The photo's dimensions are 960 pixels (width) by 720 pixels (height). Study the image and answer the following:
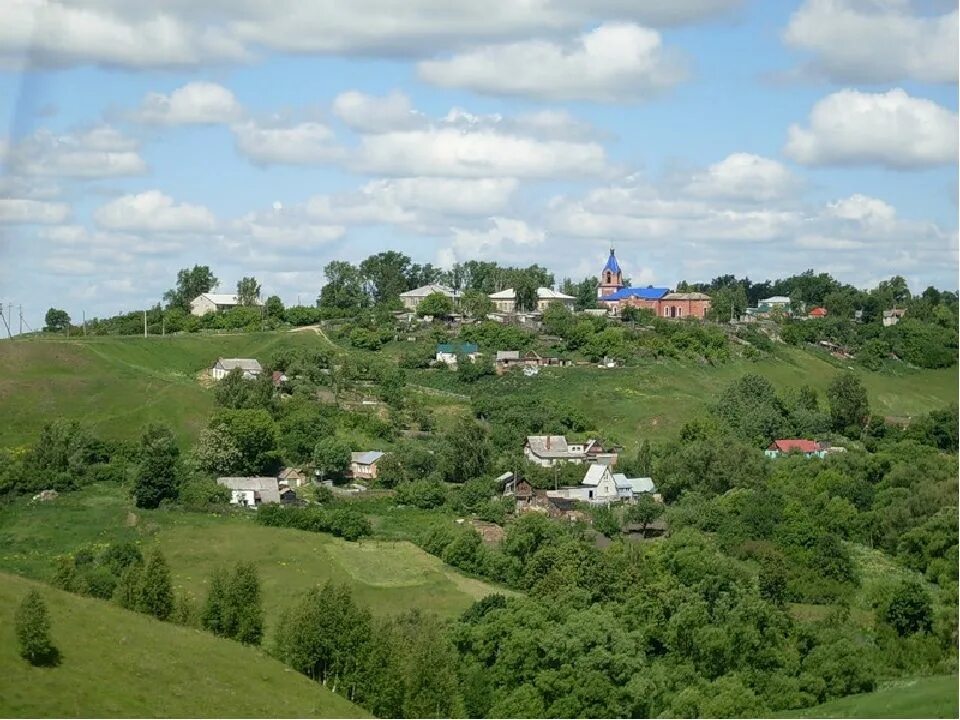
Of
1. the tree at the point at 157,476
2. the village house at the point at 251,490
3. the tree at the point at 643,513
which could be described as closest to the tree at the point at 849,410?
the tree at the point at 643,513

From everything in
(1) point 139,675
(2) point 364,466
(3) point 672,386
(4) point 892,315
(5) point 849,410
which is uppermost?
(4) point 892,315

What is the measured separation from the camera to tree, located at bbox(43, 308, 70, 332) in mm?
94062

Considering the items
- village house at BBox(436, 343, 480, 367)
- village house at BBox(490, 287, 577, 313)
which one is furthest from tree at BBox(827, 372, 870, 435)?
village house at BBox(490, 287, 577, 313)

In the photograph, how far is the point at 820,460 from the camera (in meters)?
62.8

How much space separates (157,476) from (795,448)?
92.1 ft

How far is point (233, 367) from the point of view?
251 ft

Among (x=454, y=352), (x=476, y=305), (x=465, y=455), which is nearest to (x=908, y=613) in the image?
(x=465, y=455)

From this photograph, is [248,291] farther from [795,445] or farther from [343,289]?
[795,445]

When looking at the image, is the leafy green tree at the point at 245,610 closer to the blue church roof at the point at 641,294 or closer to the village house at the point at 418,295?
the village house at the point at 418,295

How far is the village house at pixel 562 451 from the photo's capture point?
65.5 meters

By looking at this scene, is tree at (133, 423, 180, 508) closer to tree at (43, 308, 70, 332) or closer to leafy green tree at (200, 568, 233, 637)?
leafy green tree at (200, 568, 233, 637)

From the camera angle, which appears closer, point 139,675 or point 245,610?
point 139,675

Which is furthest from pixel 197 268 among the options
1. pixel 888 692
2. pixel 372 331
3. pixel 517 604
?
pixel 888 692

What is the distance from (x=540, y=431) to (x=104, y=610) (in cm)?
3485
